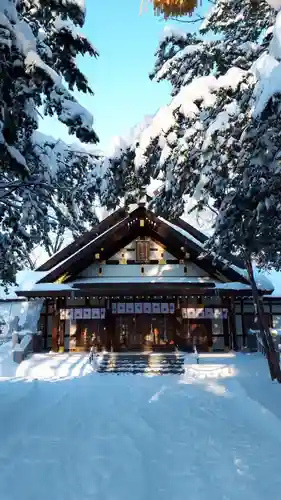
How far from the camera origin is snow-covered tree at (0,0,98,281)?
423cm

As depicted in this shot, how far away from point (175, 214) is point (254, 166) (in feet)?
11.3

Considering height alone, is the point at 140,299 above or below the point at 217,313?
above

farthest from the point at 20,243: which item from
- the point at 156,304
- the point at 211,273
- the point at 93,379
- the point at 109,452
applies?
the point at 211,273

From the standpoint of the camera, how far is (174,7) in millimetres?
3387

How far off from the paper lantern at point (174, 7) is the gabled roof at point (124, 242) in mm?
15012

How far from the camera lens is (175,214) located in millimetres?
9258

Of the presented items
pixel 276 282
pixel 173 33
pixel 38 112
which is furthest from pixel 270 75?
pixel 276 282

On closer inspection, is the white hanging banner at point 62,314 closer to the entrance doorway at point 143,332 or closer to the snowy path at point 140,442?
the entrance doorway at point 143,332

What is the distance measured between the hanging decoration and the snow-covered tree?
60.8 inches

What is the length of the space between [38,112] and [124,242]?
13.2m

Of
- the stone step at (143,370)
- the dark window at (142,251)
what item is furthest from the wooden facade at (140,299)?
the stone step at (143,370)

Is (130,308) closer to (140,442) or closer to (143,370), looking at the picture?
(143,370)

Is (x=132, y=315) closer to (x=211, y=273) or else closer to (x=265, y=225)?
(x=211, y=273)

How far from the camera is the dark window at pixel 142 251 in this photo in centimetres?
1941
